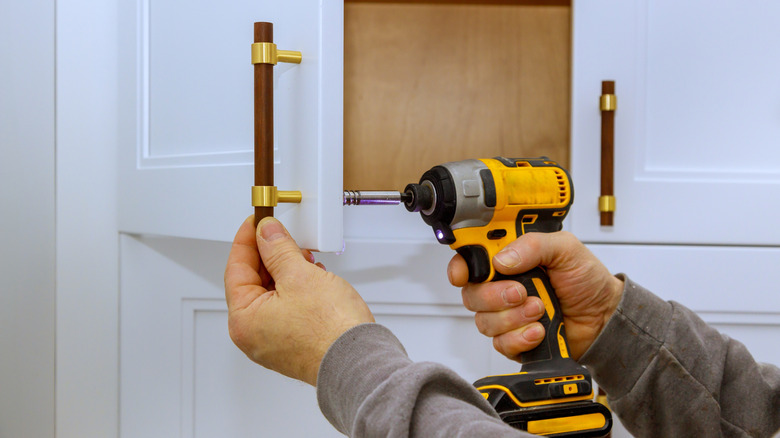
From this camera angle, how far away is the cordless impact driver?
0.65 metres

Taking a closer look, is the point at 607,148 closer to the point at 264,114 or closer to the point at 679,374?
the point at 679,374

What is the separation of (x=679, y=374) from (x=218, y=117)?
27.1 inches

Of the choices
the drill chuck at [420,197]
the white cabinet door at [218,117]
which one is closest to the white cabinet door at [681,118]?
the drill chuck at [420,197]

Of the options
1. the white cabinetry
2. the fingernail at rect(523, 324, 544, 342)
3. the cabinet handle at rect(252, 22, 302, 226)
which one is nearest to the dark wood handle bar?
the cabinet handle at rect(252, 22, 302, 226)

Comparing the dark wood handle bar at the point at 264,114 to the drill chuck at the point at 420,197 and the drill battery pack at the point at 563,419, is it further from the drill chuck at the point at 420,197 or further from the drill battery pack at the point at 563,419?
the drill battery pack at the point at 563,419

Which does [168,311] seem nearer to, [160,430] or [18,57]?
[160,430]

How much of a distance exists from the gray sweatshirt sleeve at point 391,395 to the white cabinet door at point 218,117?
12 centimetres

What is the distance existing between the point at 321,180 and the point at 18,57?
0.60m

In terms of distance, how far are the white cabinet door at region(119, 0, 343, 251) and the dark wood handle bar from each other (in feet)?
0.10

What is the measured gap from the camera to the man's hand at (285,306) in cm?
52

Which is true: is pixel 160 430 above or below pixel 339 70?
below

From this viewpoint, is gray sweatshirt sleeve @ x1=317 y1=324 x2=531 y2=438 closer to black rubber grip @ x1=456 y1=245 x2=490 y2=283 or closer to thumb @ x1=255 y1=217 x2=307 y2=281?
thumb @ x1=255 y1=217 x2=307 y2=281

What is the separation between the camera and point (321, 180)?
546mm

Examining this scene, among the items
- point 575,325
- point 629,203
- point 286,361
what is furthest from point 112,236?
point 629,203
